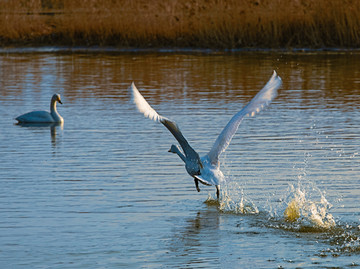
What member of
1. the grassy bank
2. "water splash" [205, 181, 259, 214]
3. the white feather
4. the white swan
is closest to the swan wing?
the white swan

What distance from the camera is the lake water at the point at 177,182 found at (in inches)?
291

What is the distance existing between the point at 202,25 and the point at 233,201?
66.0 ft

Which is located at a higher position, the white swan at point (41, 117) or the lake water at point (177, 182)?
the white swan at point (41, 117)

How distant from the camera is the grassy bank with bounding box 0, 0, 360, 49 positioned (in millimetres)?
27828

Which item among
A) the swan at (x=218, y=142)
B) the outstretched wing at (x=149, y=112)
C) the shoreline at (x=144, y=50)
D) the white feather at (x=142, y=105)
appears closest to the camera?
the outstretched wing at (x=149, y=112)

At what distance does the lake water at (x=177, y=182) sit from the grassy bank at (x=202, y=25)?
25.5 ft

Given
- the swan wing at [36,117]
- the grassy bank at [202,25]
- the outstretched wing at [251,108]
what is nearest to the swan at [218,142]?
the outstretched wing at [251,108]

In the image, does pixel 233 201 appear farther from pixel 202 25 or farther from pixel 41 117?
pixel 202 25

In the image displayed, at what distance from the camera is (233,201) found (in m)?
9.26

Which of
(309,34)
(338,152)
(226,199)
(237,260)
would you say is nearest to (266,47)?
(309,34)

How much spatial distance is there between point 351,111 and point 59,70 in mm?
10939

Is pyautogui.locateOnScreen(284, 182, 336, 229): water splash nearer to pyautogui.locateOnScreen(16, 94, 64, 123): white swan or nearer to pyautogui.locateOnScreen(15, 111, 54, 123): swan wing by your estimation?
pyautogui.locateOnScreen(16, 94, 64, 123): white swan

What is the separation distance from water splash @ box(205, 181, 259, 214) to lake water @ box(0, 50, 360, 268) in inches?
0.8

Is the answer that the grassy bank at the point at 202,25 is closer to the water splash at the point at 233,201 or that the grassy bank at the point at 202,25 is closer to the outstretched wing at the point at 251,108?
the water splash at the point at 233,201
